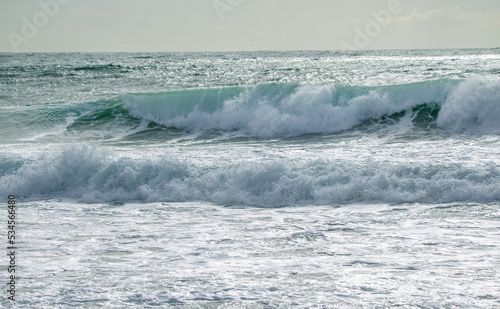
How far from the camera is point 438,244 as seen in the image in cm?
529

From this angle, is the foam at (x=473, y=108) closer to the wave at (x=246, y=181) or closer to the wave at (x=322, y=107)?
the wave at (x=322, y=107)

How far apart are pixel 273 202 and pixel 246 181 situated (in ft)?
2.35

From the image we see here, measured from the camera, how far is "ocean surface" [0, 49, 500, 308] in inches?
170

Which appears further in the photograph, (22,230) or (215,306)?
(22,230)

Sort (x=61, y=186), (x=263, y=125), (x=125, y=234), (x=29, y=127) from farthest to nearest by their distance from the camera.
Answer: (x=29, y=127), (x=263, y=125), (x=61, y=186), (x=125, y=234)

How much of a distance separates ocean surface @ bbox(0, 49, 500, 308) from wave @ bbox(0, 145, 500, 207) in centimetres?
3

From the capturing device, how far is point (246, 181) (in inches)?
316

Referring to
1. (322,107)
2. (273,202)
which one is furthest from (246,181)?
(322,107)

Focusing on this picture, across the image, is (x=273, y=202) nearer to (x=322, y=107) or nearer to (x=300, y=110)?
(x=300, y=110)

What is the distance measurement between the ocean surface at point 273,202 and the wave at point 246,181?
27 millimetres

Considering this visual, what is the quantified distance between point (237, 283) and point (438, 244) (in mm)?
2248

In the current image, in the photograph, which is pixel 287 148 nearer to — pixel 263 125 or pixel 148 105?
pixel 263 125

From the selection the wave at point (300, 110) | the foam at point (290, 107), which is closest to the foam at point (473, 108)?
the wave at point (300, 110)

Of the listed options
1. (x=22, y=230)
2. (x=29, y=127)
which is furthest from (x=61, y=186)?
(x=29, y=127)
